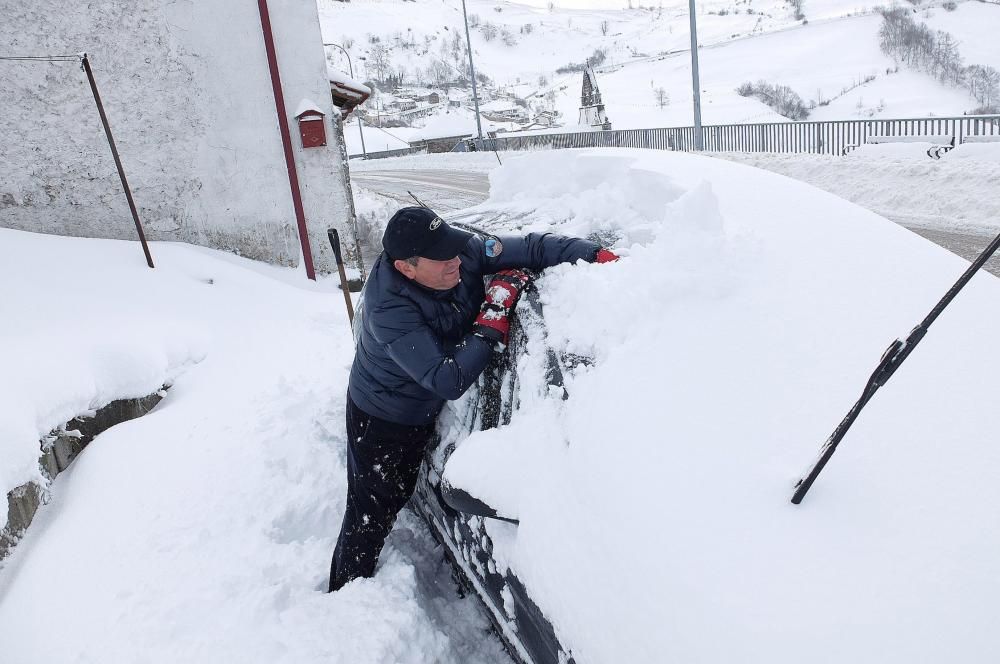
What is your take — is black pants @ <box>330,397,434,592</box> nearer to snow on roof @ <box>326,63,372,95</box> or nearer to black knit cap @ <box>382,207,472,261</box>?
black knit cap @ <box>382,207,472,261</box>

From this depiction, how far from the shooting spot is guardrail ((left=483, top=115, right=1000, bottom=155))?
41.6 feet

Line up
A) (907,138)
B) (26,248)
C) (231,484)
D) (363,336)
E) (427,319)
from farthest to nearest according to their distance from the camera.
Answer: (907,138) < (26,248) < (231,484) < (363,336) < (427,319)

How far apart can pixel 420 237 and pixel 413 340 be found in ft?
1.22

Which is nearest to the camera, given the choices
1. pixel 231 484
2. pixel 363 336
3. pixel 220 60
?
pixel 363 336

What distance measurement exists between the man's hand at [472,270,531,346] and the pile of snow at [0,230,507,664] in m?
1.20

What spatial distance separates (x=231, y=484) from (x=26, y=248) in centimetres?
458

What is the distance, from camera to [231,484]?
3504mm

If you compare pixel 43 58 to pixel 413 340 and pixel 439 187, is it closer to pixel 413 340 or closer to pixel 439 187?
pixel 413 340

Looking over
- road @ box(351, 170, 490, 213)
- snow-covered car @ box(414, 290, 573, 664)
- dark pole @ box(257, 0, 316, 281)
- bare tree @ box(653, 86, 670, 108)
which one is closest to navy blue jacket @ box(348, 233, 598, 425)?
snow-covered car @ box(414, 290, 573, 664)

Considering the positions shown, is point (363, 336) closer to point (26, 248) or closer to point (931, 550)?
point (931, 550)

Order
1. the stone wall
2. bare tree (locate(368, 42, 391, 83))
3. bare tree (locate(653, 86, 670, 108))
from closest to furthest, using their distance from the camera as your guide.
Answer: the stone wall, bare tree (locate(653, 86, 670, 108)), bare tree (locate(368, 42, 391, 83))

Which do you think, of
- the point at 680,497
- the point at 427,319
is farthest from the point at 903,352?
the point at 427,319

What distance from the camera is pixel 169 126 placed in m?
7.42

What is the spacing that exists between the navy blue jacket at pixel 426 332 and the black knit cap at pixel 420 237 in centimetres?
13
